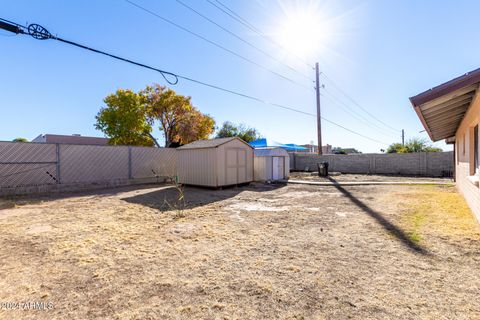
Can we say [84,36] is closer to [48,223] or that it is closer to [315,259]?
[48,223]

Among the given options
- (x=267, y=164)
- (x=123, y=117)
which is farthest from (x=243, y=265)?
(x=123, y=117)

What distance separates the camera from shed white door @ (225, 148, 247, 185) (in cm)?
1185

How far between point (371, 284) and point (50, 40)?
8.30 m

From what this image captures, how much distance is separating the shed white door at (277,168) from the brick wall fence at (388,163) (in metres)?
7.61

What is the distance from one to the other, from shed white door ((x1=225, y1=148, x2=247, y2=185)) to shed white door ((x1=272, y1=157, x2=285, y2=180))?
293cm

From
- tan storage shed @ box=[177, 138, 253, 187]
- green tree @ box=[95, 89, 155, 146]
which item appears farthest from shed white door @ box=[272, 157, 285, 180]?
green tree @ box=[95, 89, 155, 146]

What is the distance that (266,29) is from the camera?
1288 centimetres

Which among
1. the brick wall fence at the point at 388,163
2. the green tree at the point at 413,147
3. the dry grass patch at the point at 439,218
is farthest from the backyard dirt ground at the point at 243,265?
the green tree at the point at 413,147

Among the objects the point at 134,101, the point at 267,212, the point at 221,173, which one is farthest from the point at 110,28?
the point at 134,101

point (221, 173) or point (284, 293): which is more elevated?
point (221, 173)

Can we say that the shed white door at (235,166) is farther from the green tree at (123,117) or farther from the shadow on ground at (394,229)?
the green tree at (123,117)

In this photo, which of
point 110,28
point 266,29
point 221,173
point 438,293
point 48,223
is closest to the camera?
point 438,293

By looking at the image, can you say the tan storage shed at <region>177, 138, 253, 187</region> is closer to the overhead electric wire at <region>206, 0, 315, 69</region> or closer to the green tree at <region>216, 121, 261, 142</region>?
the overhead electric wire at <region>206, 0, 315, 69</region>

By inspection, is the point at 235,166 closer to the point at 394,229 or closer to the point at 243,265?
the point at 394,229
